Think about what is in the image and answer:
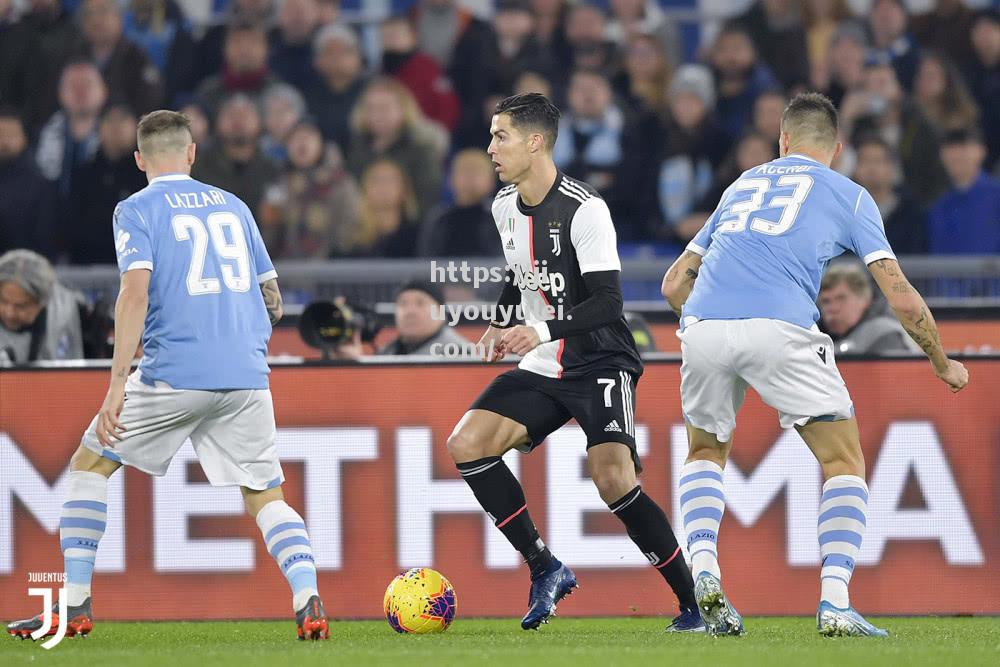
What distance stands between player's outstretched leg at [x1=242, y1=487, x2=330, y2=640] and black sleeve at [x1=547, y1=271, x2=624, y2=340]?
1.24 meters

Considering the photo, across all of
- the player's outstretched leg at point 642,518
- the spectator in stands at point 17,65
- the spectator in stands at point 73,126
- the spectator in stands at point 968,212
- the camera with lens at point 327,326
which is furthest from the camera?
the spectator in stands at point 17,65

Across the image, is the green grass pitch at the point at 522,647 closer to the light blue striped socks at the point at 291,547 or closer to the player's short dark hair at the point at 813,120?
the light blue striped socks at the point at 291,547

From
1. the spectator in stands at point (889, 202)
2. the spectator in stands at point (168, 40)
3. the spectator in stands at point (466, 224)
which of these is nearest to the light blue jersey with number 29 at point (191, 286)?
the spectator in stands at point (466, 224)

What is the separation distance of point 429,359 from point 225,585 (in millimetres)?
1467

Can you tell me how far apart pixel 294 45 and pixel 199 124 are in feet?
4.42

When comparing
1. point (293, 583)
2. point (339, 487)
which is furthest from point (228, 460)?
point (339, 487)

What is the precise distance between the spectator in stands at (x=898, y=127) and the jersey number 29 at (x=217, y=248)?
6.81 m

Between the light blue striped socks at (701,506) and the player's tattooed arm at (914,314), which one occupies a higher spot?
the player's tattooed arm at (914,314)

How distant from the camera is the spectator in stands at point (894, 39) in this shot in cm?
1260

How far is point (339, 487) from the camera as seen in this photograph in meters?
7.59

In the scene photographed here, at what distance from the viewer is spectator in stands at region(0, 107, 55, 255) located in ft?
39.0

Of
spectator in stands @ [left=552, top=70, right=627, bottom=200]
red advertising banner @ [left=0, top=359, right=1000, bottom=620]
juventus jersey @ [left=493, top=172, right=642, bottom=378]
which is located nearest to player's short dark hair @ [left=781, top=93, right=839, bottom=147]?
juventus jersey @ [left=493, top=172, right=642, bottom=378]

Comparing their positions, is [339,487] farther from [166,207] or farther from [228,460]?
[166,207]

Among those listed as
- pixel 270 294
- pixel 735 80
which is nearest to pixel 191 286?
pixel 270 294
